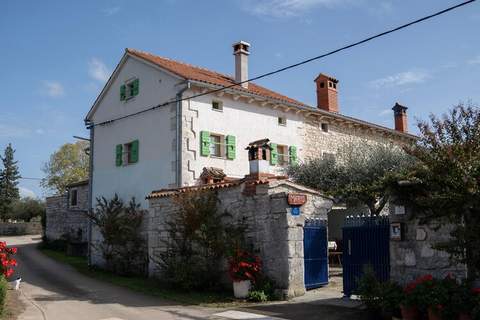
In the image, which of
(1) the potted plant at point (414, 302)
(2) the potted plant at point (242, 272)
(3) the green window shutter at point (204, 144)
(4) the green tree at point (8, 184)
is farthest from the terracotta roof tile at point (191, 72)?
(4) the green tree at point (8, 184)

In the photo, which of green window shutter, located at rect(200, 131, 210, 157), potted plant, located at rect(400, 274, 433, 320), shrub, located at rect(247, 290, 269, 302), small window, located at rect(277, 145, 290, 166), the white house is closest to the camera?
potted plant, located at rect(400, 274, 433, 320)

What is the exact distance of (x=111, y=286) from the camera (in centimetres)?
1542

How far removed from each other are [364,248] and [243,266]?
302cm

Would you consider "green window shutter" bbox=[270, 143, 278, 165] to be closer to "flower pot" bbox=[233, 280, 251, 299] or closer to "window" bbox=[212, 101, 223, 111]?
"window" bbox=[212, 101, 223, 111]

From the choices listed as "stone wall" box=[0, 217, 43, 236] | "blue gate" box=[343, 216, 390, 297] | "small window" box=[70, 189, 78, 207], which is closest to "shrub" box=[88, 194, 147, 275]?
"blue gate" box=[343, 216, 390, 297]

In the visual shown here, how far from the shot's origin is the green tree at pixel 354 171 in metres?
18.3

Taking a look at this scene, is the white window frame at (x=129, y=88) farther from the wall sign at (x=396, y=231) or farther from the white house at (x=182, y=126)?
the wall sign at (x=396, y=231)

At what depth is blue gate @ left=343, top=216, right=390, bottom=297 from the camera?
35.2 ft

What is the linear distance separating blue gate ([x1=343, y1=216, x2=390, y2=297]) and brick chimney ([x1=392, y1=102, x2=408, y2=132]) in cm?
1975

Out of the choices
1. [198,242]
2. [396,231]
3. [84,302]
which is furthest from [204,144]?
[396,231]

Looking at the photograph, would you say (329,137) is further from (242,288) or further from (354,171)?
(242,288)

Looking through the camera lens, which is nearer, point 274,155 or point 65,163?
point 274,155

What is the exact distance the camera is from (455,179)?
786cm

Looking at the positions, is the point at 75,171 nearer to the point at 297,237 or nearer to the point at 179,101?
the point at 179,101
